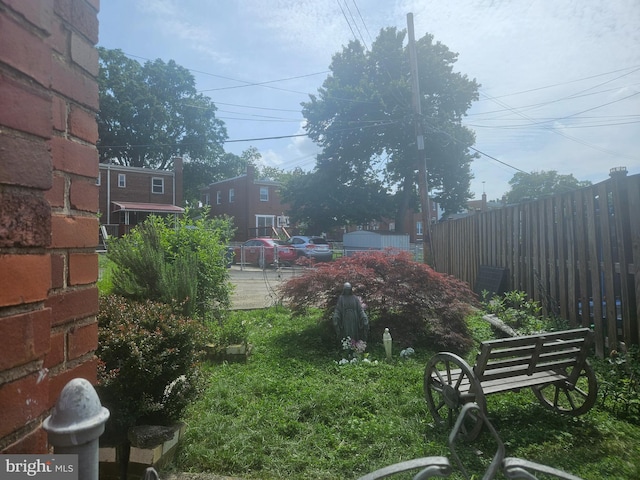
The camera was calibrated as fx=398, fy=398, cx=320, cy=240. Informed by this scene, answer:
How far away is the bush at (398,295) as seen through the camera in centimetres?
601

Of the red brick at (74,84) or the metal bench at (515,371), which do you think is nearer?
the red brick at (74,84)

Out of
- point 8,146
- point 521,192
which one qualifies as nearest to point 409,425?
point 8,146

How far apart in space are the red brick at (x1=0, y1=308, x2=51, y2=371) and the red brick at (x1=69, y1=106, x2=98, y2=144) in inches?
24.4

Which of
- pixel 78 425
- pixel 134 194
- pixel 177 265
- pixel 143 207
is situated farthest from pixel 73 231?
pixel 134 194

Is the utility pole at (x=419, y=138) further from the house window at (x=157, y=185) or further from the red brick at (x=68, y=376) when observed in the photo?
the house window at (x=157, y=185)

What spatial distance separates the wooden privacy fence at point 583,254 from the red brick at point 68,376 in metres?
5.37

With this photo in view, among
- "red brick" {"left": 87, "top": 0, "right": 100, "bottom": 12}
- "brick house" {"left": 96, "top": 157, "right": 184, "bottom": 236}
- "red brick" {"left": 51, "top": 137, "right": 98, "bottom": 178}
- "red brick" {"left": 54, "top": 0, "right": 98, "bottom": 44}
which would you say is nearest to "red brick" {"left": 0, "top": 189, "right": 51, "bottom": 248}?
"red brick" {"left": 51, "top": 137, "right": 98, "bottom": 178}

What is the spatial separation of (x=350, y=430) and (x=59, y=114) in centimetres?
315

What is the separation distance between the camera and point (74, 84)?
1196 mm

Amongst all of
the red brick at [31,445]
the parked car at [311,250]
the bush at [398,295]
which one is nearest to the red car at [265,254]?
the parked car at [311,250]

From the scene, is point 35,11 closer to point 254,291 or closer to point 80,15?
point 80,15

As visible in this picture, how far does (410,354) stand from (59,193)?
516 cm

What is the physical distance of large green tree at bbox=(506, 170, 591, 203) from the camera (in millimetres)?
52125

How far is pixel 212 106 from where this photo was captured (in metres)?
44.2
